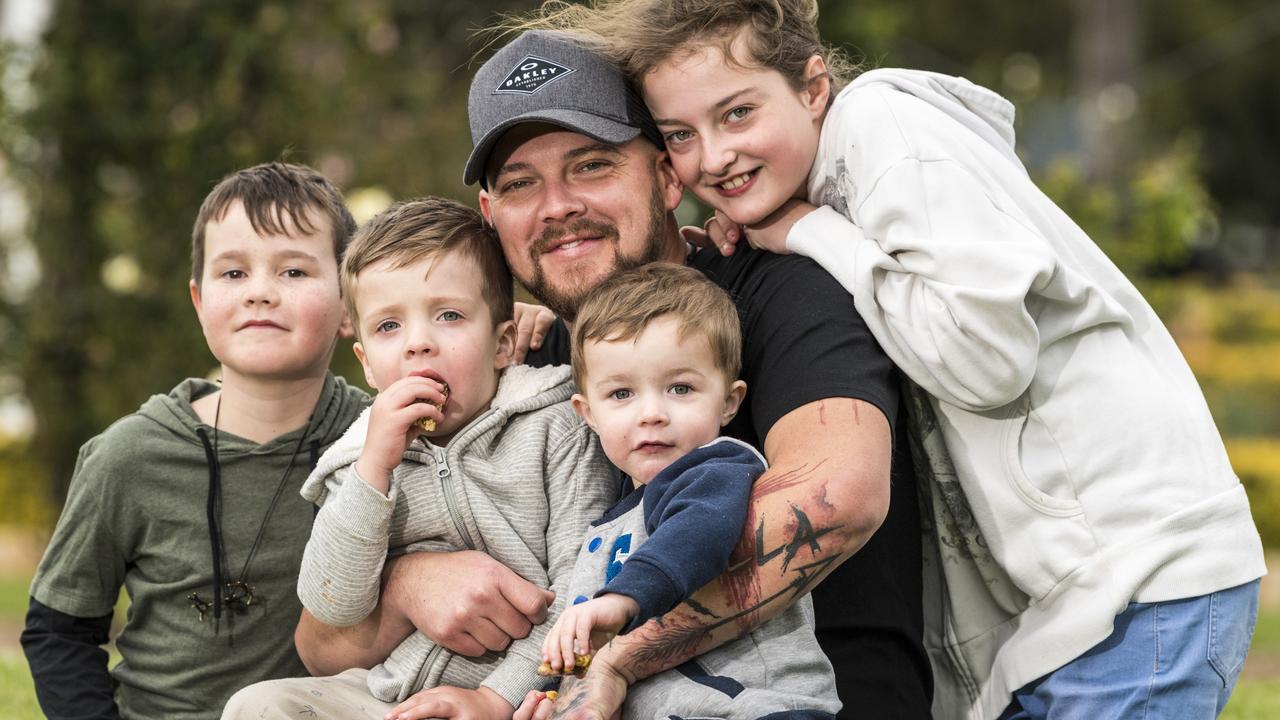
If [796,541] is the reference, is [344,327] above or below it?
above

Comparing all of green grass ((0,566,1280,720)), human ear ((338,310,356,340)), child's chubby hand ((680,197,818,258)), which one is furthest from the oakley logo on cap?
green grass ((0,566,1280,720))

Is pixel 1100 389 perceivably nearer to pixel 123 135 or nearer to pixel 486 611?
pixel 486 611

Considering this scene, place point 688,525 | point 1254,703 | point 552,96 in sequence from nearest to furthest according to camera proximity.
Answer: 1. point 688,525
2. point 552,96
3. point 1254,703

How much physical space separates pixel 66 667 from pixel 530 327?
1523 millimetres

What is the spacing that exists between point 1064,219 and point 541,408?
1.28 meters

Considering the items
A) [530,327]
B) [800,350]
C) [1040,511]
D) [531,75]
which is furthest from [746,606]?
[531,75]

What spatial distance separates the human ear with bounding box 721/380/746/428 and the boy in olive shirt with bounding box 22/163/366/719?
128cm

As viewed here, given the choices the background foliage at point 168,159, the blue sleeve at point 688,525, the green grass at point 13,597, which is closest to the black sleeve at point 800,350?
the blue sleeve at point 688,525

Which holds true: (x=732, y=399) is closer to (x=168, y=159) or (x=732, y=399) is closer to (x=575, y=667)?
(x=575, y=667)

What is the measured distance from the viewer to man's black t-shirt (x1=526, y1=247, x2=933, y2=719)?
3.02 meters

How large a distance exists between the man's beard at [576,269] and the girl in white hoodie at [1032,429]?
41cm

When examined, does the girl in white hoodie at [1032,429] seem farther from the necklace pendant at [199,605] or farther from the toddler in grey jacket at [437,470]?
the necklace pendant at [199,605]

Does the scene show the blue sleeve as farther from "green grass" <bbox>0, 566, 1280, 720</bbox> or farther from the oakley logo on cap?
"green grass" <bbox>0, 566, 1280, 720</bbox>

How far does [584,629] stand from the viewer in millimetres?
2486
